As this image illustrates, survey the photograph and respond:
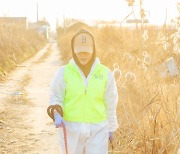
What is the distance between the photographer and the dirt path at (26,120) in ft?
17.7

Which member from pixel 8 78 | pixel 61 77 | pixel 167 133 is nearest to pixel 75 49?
pixel 61 77

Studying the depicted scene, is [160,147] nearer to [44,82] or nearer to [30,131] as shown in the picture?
[30,131]

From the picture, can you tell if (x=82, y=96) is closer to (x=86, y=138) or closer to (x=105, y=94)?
(x=105, y=94)

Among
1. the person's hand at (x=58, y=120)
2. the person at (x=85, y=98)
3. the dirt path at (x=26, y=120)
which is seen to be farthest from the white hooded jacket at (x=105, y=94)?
the dirt path at (x=26, y=120)

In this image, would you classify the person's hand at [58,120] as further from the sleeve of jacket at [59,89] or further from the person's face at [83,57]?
the person's face at [83,57]

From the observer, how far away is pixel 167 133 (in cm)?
366

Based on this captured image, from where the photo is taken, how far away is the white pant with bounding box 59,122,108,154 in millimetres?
3021

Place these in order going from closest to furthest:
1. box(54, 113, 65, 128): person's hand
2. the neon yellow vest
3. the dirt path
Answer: box(54, 113, 65, 128): person's hand < the neon yellow vest < the dirt path

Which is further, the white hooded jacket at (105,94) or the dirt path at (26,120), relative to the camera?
the dirt path at (26,120)

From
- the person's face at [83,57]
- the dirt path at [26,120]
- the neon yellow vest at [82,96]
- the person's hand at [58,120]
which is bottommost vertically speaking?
the dirt path at [26,120]

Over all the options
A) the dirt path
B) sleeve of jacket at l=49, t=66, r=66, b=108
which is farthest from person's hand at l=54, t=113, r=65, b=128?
the dirt path

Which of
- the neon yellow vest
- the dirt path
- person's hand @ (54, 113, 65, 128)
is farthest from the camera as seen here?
the dirt path

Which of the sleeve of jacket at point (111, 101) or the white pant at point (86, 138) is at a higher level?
the sleeve of jacket at point (111, 101)

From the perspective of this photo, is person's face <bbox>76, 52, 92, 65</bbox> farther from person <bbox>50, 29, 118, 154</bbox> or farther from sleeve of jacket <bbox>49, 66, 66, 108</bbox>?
sleeve of jacket <bbox>49, 66, 66, 108</bbox>
